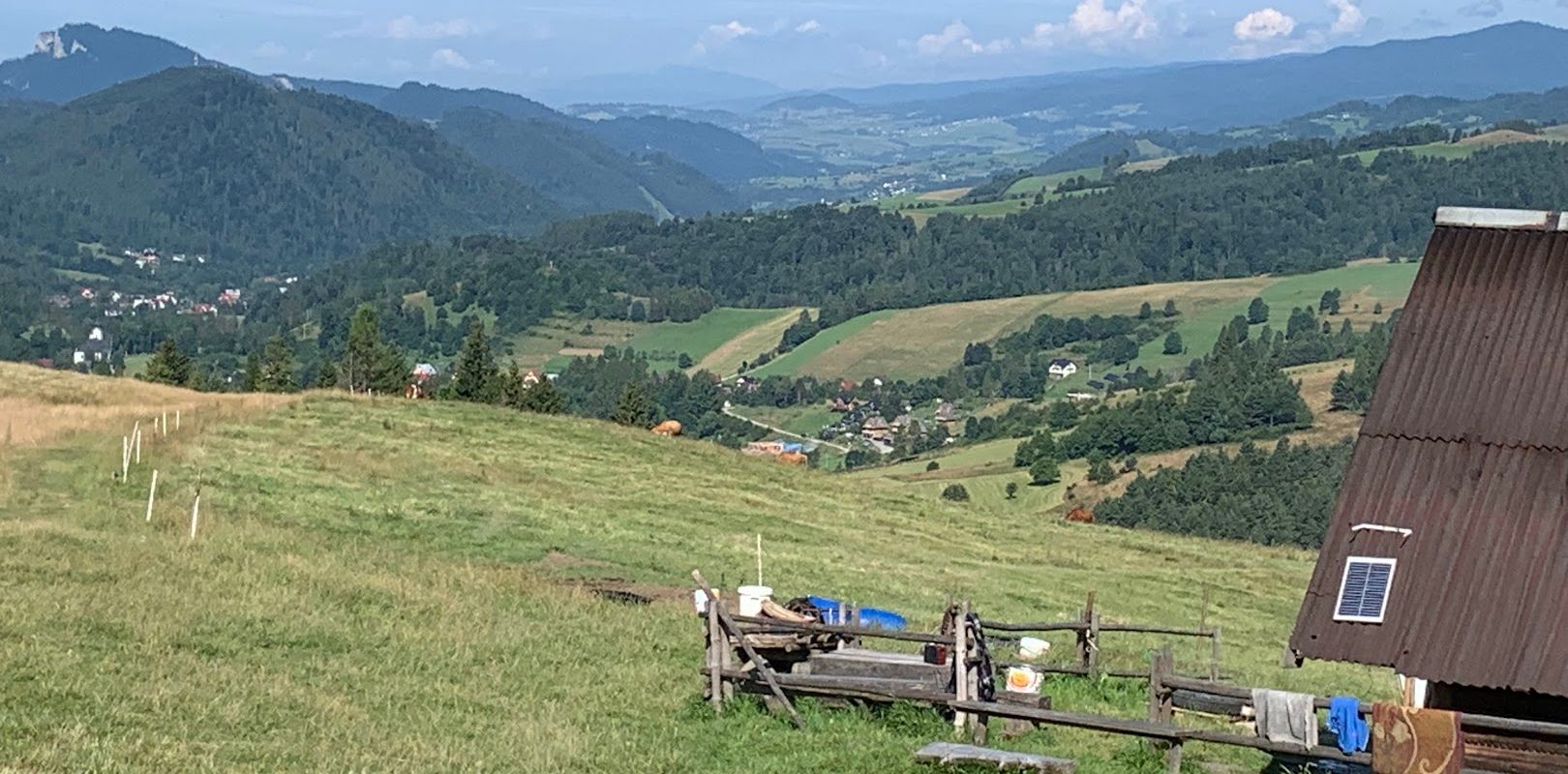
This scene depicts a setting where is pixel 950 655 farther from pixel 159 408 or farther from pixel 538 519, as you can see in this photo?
pixel 159 408

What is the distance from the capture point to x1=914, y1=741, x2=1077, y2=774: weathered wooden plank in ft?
59.8

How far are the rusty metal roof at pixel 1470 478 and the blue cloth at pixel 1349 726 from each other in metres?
0.53

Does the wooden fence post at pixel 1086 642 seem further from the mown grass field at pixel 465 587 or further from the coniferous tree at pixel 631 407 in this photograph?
the coniferous tree at pixel 631 407

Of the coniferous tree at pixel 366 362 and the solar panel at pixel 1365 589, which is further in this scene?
the coniferous tree at pixel 366 362

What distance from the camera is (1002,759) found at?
18250 millimetres

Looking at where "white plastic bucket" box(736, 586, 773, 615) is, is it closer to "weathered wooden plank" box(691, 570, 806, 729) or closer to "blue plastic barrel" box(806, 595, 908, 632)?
"blue plastic barrel" box(806, 595, 908, 632)

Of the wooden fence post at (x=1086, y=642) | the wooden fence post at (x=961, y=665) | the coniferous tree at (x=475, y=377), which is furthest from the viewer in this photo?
the coniferous tree at (x=475, y=377)

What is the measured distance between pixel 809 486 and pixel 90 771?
43.6 metres

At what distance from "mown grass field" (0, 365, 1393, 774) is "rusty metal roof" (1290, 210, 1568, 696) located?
11.2 ft

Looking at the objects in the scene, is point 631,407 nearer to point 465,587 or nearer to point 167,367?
point 167,367

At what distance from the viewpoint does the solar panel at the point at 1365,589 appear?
17875 millimetres

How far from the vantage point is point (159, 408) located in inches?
2149

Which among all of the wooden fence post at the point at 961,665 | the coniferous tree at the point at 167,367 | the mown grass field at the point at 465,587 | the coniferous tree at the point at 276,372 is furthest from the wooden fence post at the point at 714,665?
the coniferous tree at the point at 167,367

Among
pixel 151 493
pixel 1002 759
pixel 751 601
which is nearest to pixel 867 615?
pixel 751 601
